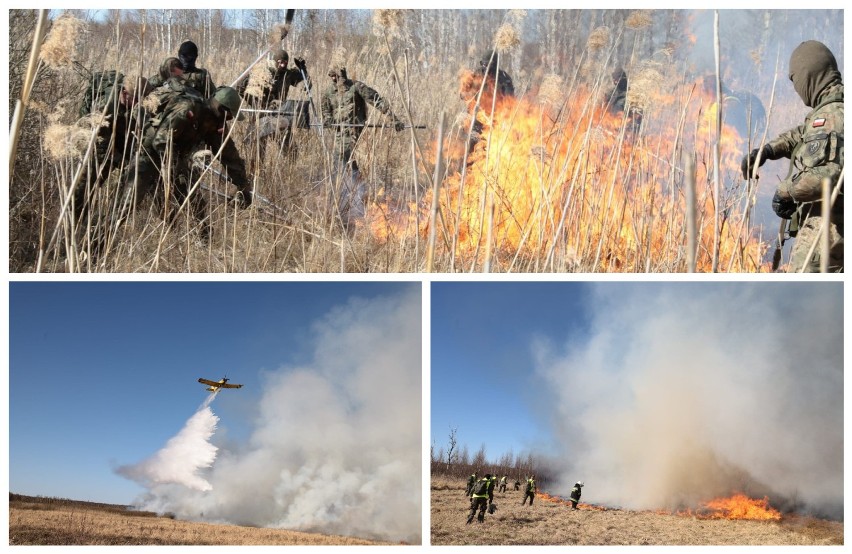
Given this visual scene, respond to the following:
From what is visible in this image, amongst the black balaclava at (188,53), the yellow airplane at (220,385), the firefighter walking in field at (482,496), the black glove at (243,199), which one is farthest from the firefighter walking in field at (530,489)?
the black balaclava at (188,53)

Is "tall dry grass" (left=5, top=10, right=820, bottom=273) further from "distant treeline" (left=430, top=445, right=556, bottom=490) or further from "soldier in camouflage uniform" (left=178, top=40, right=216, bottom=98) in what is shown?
"distant treeline" (left=430, top=445, right=556, bottom=490)

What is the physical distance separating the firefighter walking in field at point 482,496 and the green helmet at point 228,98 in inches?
74.7

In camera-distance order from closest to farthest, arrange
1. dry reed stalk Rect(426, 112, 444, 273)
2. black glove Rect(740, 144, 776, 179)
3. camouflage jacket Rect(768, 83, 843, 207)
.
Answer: dry reed stalk Rect(426, 112, 444, 273), camouflage jacket Rect(768, 83, 843, 207), black glove Rect(740, 144, 776, 179)

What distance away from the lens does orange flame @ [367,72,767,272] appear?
3.81 metres

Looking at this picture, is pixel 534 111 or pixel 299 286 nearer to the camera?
pixel 299 286

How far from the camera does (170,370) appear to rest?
3611mm

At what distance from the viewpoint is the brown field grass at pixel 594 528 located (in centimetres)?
356

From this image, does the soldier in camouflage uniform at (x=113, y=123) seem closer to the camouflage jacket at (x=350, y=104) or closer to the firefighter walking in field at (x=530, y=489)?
the camouflage jacket at (x=350, y=104)

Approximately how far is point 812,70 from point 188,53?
2.61 m

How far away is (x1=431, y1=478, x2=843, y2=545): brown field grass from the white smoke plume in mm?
867

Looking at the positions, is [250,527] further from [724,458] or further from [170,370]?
[724,458]

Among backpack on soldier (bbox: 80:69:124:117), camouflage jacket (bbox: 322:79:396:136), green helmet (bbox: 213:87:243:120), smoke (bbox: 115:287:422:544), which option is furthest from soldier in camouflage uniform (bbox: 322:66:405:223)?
backpack on soldier (bbox: 80:69:124:117)
